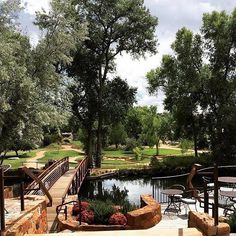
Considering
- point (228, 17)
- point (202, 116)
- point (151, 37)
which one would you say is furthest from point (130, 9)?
point (202, 116)

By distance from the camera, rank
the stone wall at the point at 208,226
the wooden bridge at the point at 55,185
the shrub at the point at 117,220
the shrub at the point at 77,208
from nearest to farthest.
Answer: the stone wall at the point at 208,226 < the shrub at the point at 117,220 < the shrub at the point at 77,208 < the wooden bridge at the point at 55,185

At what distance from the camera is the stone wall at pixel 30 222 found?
614 centimetres

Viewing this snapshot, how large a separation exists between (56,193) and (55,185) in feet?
6.82

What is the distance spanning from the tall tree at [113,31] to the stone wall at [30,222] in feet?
79.6

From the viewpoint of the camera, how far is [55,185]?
1775cm

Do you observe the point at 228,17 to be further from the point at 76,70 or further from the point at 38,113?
the point at 38,113

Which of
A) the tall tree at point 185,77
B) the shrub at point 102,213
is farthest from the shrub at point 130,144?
the shrub at point 102,213

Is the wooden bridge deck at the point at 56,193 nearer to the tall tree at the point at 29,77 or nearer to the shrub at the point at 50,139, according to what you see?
the tall tree at the point at 29,77

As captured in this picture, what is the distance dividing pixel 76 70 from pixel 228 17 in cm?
1368

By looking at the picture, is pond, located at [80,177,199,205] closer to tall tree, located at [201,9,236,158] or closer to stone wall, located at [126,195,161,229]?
tall tree, located at [201,9,236,158]

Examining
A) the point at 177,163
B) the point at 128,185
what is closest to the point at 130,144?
the point at 177,163

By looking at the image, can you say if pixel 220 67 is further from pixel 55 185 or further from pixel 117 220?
pixel 117 220

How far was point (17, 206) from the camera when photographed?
836cm

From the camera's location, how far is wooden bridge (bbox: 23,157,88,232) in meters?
12.6
